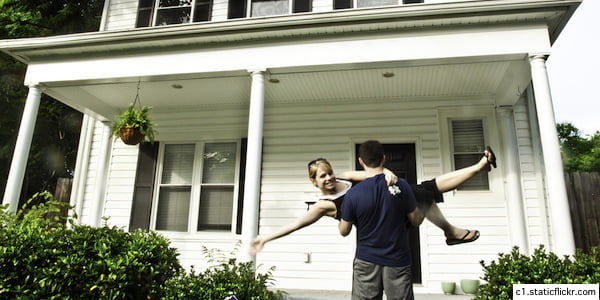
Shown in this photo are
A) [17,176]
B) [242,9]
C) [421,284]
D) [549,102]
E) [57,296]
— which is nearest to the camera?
[57,296]

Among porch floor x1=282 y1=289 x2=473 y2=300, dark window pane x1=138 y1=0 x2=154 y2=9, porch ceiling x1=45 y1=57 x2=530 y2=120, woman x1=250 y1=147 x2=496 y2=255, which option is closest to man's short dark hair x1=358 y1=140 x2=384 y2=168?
woman x1=250 y1=147 x2=496 y2=255

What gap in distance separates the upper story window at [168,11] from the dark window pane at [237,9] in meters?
0.49

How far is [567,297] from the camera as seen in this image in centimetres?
288

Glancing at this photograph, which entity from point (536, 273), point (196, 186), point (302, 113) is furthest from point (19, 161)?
point (536, 273)

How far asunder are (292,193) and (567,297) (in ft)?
13.1

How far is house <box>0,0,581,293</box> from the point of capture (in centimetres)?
439

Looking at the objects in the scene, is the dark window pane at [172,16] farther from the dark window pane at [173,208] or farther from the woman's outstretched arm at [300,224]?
the woman's outstretched arm at [300,224]

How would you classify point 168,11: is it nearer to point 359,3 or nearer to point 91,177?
point 91,177

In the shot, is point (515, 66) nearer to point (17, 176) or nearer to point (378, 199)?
point (378, 199)

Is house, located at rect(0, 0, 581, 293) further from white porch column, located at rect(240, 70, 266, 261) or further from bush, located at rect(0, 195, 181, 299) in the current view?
bush, located at rect(0, 195, 181, 299)

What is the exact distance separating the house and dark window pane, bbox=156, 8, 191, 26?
0.10 feet

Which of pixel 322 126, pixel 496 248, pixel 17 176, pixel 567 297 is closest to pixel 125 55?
pixel 17 176

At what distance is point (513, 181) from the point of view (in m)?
5.45

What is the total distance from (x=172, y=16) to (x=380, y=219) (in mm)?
6408
